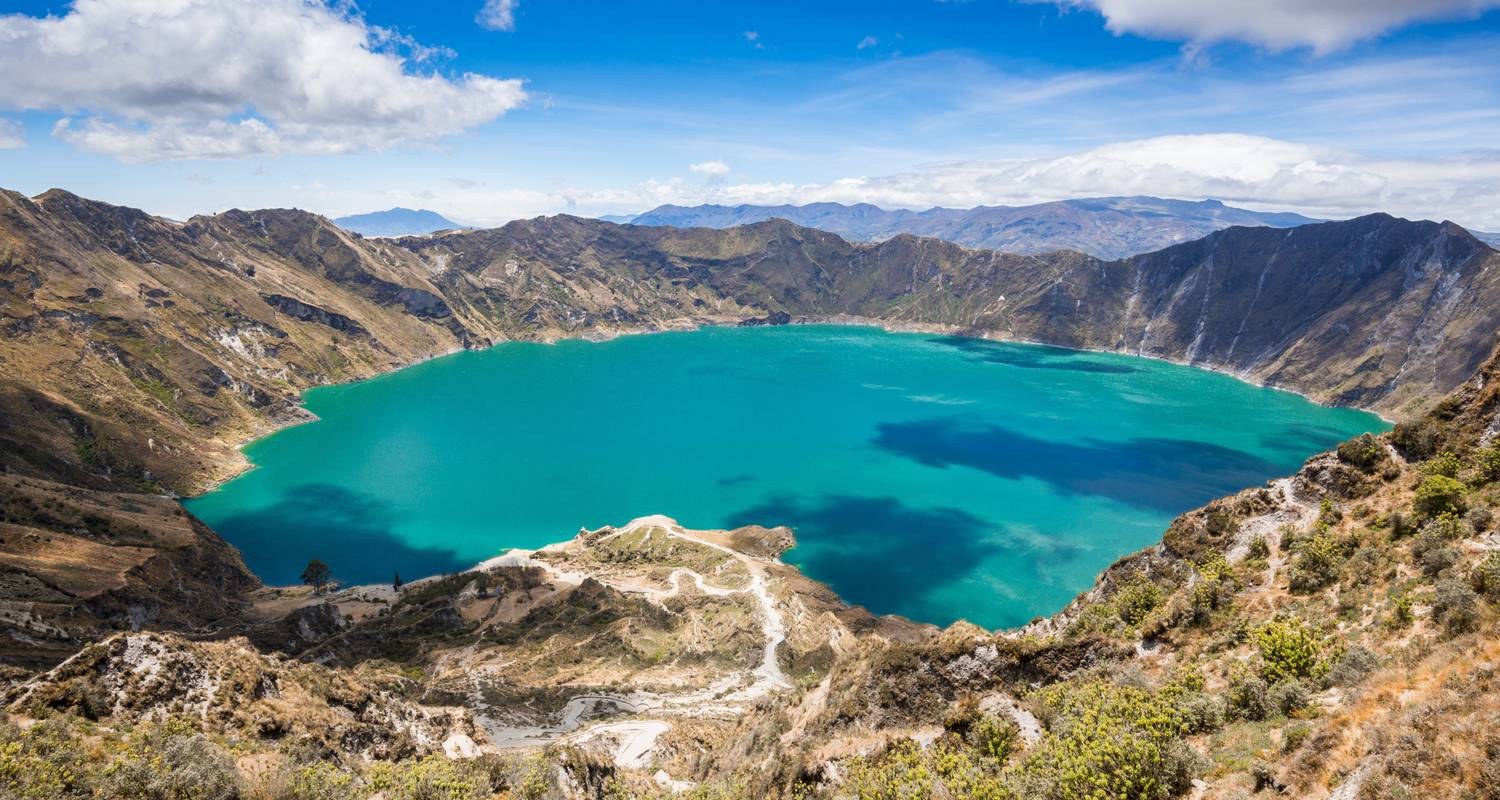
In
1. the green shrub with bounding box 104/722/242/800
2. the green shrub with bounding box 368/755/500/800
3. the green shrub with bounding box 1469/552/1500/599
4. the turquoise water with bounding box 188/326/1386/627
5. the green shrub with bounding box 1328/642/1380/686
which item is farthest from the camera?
the turquoise water with bounding box 188/326/1386/627

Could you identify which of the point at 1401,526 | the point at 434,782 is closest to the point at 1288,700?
the point at 1401,526

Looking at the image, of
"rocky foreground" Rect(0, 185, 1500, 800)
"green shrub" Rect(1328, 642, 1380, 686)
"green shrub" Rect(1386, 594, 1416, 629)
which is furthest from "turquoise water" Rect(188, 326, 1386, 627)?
"green shrub" Rect(1328, 642, 1380, 686)

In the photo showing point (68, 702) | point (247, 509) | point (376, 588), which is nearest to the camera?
point (68, 702)

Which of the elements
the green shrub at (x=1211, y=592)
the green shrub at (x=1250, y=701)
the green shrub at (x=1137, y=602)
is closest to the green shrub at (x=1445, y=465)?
the green shrub at (x=1211, y=592)

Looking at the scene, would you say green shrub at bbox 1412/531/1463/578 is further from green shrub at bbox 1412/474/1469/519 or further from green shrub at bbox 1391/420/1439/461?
green shrub at bbox 1391/420/1439/461

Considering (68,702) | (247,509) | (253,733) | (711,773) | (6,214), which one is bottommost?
(247,509)

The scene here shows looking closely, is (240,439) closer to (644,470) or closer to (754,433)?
(644,470)

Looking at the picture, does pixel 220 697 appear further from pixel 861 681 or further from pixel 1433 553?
pixel 1433 553

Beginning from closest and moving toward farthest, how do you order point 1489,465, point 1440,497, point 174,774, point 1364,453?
point 174,774, point 1440,497, point 1489,465, point 1364,453

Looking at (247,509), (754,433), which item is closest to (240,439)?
(247,509)
